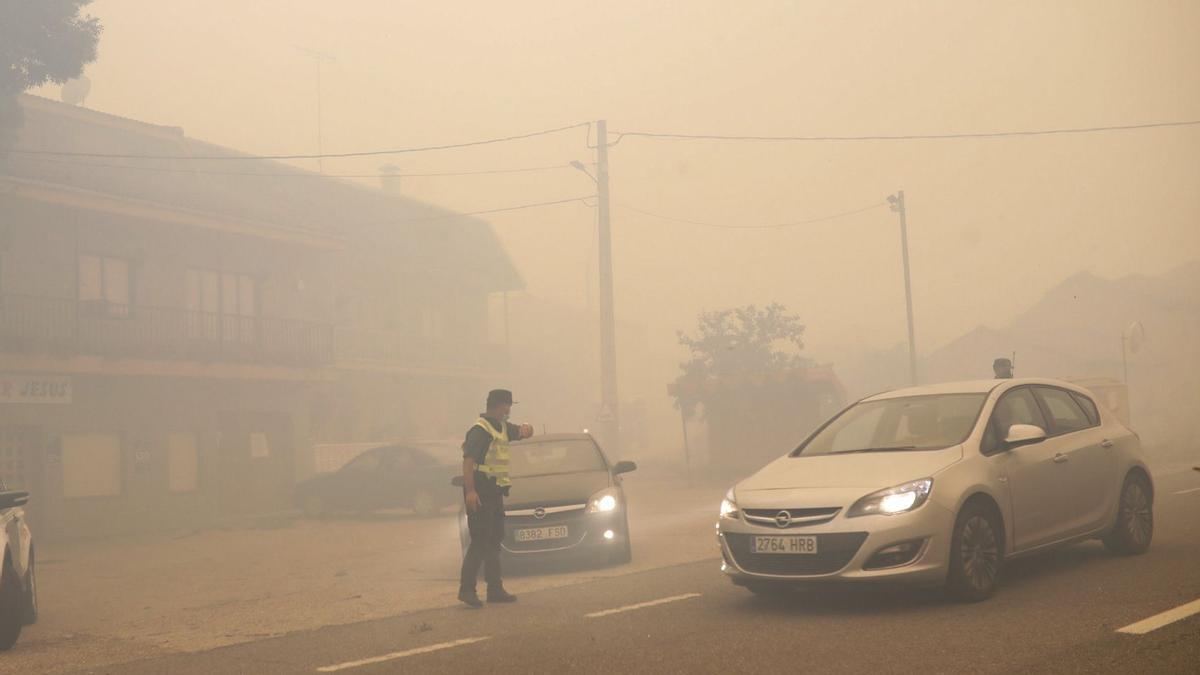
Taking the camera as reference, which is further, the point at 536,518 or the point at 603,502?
the point at 603,502

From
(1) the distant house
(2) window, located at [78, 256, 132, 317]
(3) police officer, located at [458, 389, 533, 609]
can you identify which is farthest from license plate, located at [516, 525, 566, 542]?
(2) window, located at [78, 256, 132, 317]

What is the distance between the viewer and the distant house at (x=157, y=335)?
24.7 meters

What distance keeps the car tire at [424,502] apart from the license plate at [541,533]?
12697 mm

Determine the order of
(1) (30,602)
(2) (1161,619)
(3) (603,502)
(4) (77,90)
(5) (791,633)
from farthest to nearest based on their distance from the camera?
1. (4) (77,90)
2. (3) (603,502)
3. (1) (30,602)
4. (5) (791,633)
5. (2) (1161,619)

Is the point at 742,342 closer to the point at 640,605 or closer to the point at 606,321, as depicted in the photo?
the point at 606,321

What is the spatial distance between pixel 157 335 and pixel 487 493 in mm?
19436

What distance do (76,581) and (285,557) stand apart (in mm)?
2796

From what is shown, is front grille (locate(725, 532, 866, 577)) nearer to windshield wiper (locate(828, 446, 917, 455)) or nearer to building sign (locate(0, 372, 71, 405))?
windshield wiper (locate(828, 446, 917, 455))

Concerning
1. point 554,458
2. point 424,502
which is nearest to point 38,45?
point 424,502

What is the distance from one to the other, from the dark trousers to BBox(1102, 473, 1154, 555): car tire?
15.5 ft

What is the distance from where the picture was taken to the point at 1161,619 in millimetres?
6629

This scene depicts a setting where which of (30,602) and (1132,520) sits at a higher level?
(1132,520)

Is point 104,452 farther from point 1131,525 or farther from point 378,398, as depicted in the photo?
point 1131,525

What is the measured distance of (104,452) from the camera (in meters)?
26.1
